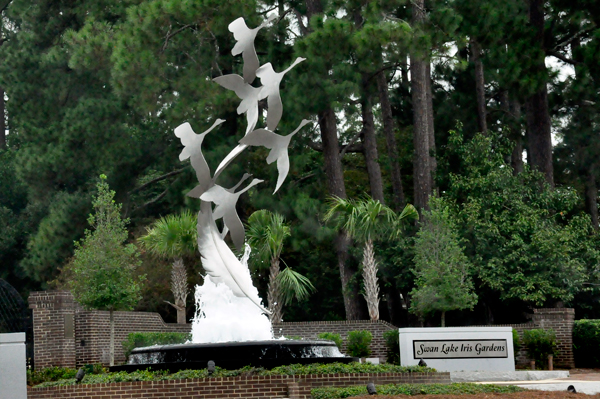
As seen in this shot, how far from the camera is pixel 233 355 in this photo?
51.5 feet

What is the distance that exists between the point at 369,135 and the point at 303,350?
693 inches

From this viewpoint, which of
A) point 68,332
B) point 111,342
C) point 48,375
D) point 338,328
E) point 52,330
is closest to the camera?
point 48,375

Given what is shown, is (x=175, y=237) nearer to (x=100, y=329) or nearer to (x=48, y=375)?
(x=100, y=329)

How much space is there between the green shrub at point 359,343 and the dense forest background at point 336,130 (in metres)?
2.79

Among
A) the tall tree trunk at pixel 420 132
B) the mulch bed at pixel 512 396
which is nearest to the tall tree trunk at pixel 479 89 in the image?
the tall tree trunk at pixel 420 132

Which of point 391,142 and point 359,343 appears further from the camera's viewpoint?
point 391,142

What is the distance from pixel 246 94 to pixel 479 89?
54.9 ft

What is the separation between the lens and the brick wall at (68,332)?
22.1 meters

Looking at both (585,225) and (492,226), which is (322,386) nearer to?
(492,226)

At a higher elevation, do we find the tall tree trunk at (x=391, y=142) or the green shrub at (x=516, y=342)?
the tall tree trunk at (x=391, y=142)

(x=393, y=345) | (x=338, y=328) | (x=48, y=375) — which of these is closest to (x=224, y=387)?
(x=48, y=375)

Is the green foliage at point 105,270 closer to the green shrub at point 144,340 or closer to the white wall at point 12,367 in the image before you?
the green shrub at point 144,340

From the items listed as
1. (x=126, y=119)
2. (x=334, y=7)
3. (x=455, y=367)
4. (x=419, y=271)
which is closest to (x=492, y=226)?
(x=419, y=271)

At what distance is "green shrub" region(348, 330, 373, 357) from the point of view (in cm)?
2473
